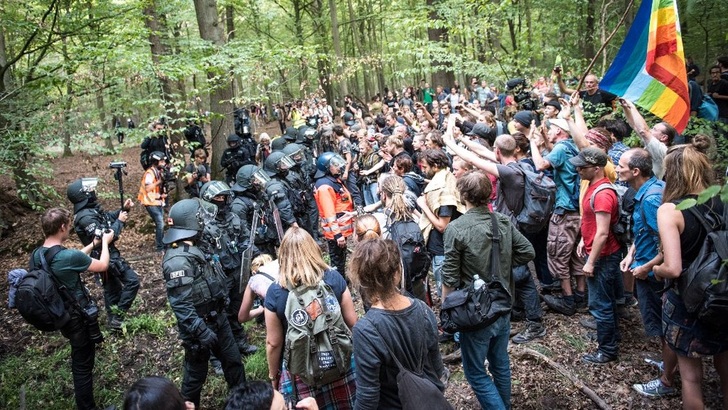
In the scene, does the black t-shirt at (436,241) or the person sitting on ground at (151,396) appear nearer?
the person sitting on ground at (151,396)

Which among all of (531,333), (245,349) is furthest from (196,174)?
(531,333)

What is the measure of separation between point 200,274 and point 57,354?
3619 millimetres

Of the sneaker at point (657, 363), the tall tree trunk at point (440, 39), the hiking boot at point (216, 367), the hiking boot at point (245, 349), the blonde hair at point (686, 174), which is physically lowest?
the hiking boot at point (216, 367)

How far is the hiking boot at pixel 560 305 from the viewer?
524 cm

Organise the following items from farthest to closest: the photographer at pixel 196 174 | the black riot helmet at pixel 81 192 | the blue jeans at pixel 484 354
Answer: the photographer at pixel 196 174 < the black riot helmet at pixel 81 192 < the blue jeans at pixel 484 354

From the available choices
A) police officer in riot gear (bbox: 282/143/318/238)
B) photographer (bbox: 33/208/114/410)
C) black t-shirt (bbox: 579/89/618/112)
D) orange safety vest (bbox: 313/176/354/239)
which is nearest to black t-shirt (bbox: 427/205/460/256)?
orange safety vest (bbox: 313/176/354/239)

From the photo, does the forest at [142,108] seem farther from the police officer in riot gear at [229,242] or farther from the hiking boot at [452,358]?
the police officer in riot gear at [229,242]

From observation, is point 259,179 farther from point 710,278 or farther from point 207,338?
point 710,278

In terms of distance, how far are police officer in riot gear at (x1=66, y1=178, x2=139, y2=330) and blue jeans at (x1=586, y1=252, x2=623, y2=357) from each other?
5.29 m

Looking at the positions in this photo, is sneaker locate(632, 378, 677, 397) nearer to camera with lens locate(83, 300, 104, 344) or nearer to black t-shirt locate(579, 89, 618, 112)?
camera with lens locate(83, 300, 104, 344)

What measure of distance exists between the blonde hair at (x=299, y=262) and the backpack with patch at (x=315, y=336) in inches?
2.1

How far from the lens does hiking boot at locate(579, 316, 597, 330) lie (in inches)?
192

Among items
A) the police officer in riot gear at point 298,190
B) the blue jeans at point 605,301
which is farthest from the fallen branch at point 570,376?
the police officer in riot gear at point 298,190

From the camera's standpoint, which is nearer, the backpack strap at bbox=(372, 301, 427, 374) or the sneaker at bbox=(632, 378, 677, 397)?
the backpack strap at bbox=(372, 301, 427, 374)
